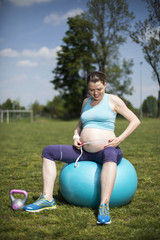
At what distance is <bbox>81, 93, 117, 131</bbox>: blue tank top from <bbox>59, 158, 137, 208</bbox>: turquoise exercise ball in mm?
507

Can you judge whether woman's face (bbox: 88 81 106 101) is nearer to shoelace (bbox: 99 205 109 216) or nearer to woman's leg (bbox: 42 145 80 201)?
woman's leg (bbox: 42 145 80 201)

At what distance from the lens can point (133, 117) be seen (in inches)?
130

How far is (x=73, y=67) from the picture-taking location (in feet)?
118

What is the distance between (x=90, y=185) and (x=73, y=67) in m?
33.8

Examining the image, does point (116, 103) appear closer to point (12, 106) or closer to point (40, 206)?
point (40, 206)

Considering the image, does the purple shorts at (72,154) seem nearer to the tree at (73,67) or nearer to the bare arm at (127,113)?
the bare arm at (127,113)

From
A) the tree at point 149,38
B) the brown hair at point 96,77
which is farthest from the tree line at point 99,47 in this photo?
the brown hair at point 96,77

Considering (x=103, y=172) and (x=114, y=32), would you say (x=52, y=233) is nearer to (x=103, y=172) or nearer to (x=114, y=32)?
(x=103, y=172)

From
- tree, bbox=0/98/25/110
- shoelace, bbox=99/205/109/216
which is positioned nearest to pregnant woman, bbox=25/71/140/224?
shoelace, bbox=99/205/109/216

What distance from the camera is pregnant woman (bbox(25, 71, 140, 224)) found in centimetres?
322

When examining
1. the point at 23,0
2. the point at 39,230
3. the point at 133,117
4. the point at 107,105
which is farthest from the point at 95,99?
the point at 23,0

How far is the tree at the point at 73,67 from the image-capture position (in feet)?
115

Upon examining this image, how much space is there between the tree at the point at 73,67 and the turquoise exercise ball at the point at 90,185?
105 ft

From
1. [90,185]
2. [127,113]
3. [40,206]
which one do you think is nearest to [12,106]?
[40,206]
